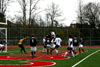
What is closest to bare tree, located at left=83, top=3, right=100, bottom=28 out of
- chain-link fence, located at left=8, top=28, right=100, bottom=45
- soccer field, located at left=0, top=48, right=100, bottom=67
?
chain-link fence, located at left=8, top=28, right=100, bottom=45

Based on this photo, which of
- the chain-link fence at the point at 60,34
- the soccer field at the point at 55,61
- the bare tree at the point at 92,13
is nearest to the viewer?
the soccer field at the point at 55,61

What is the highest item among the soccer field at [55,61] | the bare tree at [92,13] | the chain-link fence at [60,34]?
the bare tree at [92,13]

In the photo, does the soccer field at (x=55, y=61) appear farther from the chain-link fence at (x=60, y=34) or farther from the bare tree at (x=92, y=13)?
the bare tree at (x=92, y=13)

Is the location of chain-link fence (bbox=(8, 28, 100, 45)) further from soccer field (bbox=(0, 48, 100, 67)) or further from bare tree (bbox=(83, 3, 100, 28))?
soccer field (bbox=(0, 48, 100, 67))

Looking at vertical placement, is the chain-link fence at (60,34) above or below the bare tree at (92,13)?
below

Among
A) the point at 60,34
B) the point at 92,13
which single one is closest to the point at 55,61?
the point at 60,34

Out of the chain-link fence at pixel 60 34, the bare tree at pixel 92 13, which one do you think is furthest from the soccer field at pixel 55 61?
the bare tree at pixel 92 13

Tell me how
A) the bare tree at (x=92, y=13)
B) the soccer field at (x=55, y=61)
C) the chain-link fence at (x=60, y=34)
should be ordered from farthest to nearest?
the bare tree at (x=92, y=13) → the chain-link fence at (x=60, y=34) → the soccer field at (x=55, y=61)

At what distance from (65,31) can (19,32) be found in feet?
33.0

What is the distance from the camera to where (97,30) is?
4797 cm

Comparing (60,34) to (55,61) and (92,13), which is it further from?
(55,61)

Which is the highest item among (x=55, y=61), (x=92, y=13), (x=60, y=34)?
(x=92, y=13)

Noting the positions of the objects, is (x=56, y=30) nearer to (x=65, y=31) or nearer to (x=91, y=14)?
(x=65, y=31)

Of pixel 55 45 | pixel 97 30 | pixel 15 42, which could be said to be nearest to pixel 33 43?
pixel 55 45
